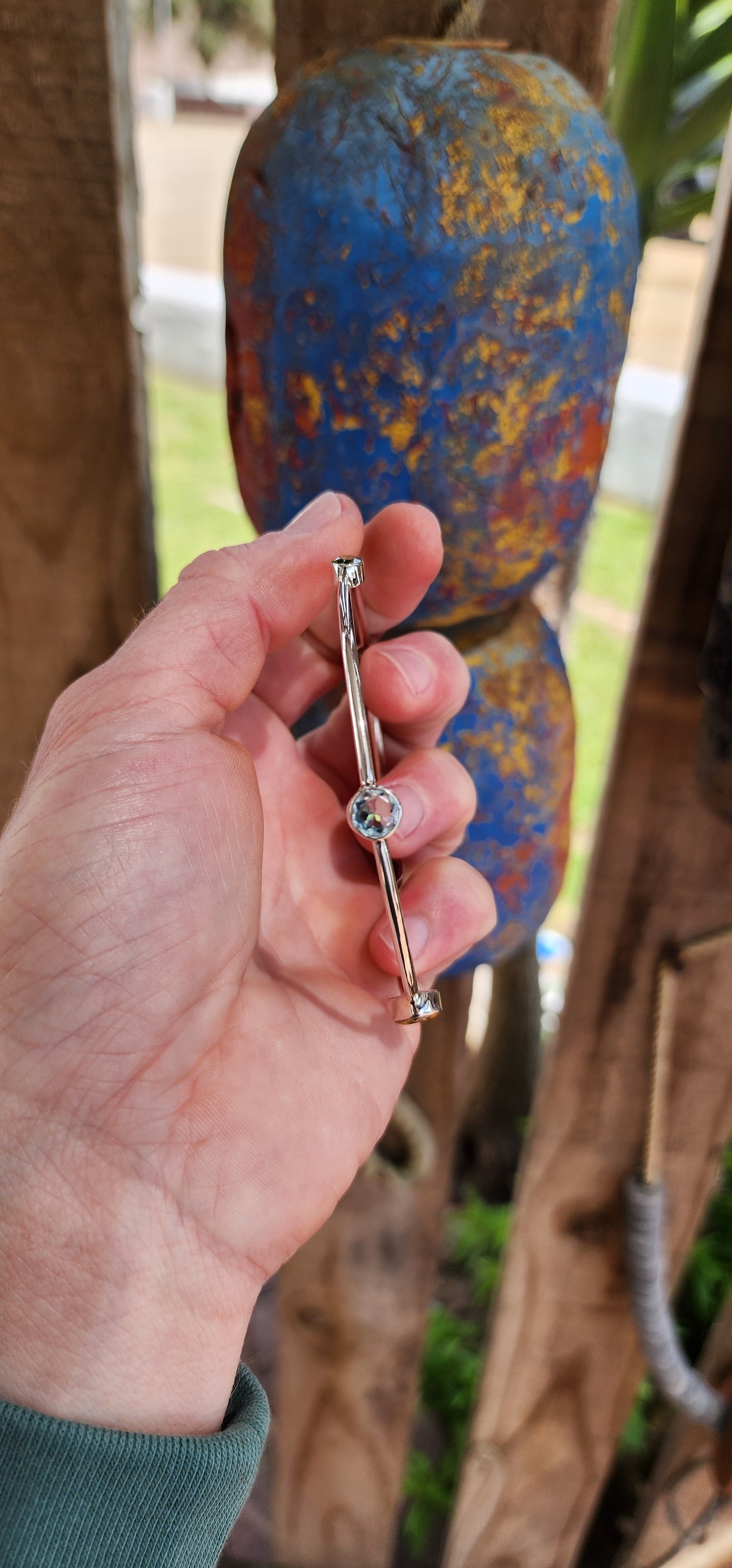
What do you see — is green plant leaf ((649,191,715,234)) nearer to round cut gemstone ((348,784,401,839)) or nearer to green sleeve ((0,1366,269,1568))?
round cut gemstone ((348,784,401,839))

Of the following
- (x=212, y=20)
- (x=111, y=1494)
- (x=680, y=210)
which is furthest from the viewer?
(x=212, y=20)

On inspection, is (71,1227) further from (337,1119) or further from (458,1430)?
(458,1430)

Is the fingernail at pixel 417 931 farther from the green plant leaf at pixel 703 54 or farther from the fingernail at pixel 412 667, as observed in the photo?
the green plant leaf at pixel 703 54

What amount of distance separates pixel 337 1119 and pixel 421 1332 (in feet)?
1.76

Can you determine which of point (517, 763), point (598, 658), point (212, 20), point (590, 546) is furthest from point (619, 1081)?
point (212, 20)

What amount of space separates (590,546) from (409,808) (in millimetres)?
1451

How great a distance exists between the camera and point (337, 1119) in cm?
61

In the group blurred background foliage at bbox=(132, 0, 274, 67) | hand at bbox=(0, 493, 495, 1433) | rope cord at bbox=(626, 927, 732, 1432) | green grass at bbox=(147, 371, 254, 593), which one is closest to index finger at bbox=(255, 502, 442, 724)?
hand at bbox=(0, 493, 495, 1433)

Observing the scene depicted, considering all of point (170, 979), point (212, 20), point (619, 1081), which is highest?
point (212, 20)

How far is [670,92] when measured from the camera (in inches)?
26.2

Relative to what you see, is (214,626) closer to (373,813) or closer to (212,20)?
(373,813)

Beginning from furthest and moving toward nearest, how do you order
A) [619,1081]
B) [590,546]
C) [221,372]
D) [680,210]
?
[221,372]
[590,546]
[619,1081]
[680,210]

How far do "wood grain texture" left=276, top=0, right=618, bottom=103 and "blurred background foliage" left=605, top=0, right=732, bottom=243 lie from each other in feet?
0.23

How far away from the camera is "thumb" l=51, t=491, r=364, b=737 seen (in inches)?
20.0
